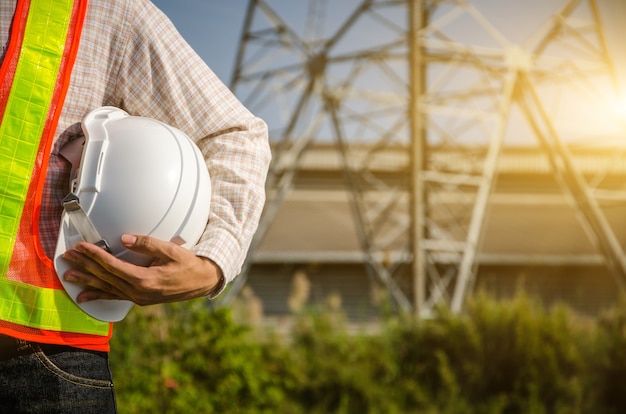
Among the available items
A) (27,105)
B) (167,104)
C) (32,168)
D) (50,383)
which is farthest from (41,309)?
(167,104)

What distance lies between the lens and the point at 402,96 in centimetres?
1011

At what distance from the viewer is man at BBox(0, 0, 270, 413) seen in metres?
1.51

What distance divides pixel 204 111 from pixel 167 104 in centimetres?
8

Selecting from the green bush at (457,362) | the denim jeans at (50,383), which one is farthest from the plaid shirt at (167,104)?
the green bush at (457,362)

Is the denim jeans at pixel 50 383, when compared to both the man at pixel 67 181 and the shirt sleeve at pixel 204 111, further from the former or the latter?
the shirt sleeve at pixel 204 111

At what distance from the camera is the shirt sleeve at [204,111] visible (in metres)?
1.72

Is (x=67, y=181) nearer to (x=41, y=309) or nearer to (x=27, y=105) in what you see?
(x=27, y=105)

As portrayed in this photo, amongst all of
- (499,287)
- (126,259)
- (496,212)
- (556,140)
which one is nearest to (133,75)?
(126,259)

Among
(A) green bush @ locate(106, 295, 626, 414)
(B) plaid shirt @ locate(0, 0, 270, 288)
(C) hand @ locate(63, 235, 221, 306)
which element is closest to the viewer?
(C) hand @ locate(63, 235, 221, 306)

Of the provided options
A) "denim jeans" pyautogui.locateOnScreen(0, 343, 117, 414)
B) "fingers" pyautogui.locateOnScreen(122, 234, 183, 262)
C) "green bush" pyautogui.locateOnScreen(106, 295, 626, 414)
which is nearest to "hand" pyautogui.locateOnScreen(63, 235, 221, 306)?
"fingers" pyautogui.locateOnScreen(122, 234, 183, 262)

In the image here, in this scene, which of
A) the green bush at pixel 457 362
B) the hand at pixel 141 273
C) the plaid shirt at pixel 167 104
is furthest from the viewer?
the green bush at pixel 457 362

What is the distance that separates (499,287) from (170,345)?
13314mm

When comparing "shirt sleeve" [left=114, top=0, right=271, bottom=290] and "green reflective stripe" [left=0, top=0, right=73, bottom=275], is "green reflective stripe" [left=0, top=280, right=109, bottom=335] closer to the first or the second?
"green reflective stripe" [left=0, top=0, right=73, bottom=275]

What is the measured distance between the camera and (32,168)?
157 cm
